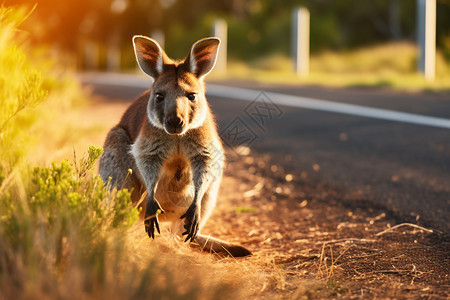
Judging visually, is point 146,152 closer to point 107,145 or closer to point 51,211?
point 107,145

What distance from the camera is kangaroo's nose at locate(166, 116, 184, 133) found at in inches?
143

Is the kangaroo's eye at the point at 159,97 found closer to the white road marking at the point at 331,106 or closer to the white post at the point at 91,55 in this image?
the white road marking at the point at 331,106

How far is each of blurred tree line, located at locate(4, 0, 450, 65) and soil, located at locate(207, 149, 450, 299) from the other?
1472 centimetres

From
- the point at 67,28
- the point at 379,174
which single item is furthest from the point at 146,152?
the point at 67,28

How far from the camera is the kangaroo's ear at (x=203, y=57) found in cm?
395

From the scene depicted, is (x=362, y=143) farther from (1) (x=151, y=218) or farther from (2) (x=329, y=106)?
(1) (x=151, y=218)

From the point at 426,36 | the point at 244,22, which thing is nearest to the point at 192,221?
the point at 426,36

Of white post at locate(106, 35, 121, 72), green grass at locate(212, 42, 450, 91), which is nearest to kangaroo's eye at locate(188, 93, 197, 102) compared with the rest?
green grass at locate(212, 42, 450, 91)

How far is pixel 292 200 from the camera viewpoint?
229 inches

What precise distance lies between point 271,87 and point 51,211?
38.5ft

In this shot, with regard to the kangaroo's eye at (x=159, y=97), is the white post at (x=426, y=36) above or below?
above

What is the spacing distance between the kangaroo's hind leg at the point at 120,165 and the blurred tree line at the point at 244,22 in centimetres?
1558

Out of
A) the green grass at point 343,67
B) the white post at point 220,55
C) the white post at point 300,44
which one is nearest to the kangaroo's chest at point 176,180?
the green grass at point 343,67

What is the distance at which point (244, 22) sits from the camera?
36500mm
